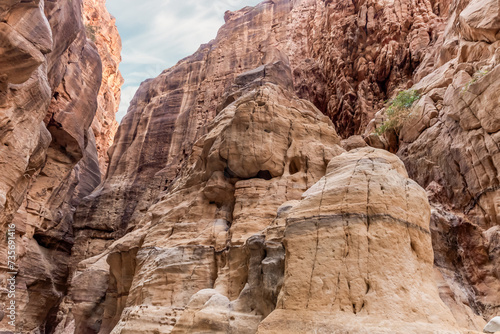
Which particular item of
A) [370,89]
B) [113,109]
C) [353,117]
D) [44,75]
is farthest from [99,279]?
[113,109]

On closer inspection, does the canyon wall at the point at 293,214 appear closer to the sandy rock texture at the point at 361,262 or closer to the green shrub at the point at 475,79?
the sandy rock texture at the point at 361,262

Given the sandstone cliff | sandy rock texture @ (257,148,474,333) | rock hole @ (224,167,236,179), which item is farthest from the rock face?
sandy rock texture @ (257,148,474,333)

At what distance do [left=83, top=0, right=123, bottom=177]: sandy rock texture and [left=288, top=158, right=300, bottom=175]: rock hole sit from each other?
33.8 meters

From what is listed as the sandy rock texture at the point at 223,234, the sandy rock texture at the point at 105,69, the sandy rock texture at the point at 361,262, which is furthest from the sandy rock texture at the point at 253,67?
the sandy rock texture at the point at 361,262

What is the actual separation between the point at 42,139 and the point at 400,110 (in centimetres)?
1805

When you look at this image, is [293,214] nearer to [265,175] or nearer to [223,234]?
[223,234]

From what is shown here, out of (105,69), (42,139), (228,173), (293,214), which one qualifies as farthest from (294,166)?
(105,69)

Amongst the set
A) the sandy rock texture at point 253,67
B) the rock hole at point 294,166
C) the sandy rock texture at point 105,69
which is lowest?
the rock hole at point 294,166

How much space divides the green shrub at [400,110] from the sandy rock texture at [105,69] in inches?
1313

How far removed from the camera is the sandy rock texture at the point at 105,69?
148 feet

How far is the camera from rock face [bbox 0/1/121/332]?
1348cm

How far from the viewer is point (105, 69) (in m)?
49.4

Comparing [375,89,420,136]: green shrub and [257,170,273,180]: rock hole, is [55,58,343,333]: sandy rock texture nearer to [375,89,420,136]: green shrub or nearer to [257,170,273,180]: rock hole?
[257,170,273,180]: rock hole

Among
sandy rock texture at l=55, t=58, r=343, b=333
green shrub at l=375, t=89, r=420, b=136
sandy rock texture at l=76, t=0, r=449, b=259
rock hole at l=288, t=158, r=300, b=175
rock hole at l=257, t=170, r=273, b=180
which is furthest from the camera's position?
sandy rock texture at l=76, t=0, r=449, b=259
